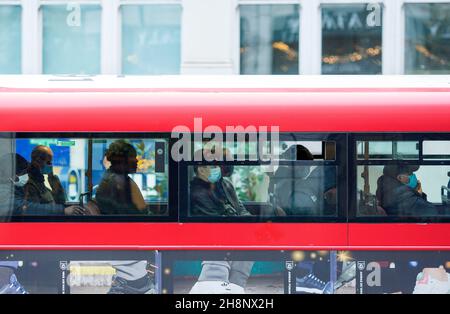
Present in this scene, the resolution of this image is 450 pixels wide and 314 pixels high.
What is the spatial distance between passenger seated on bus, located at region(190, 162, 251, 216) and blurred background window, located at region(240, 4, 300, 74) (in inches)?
216

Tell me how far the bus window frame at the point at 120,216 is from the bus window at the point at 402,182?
6.01 ft

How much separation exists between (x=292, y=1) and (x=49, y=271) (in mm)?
7042

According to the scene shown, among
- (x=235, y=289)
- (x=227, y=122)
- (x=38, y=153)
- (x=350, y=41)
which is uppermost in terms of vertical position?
(x=350, y=41)

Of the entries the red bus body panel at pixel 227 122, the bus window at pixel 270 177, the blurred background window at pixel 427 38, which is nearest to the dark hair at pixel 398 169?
the red bus body panel at pixel 227 122

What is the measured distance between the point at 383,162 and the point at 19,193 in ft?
11.9

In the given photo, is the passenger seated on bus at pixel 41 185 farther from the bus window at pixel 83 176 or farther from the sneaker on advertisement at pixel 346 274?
the sneaker on advertisement at pixel 346 274

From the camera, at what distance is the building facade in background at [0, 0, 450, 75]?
13.1 metres

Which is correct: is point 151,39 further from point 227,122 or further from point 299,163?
point 299,163

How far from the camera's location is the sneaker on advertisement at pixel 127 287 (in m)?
7.96

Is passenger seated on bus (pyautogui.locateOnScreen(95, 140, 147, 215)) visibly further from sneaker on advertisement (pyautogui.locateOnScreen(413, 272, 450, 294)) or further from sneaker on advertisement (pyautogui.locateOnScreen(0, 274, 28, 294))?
sneaker on advertisement (pyautogui.locateOnScreen(413, 272, 450, 294))

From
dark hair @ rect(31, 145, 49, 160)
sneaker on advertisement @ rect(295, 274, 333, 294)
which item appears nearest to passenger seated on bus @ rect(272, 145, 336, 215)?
sneaker on advertisement @ rect(295, 274, 333, 294)

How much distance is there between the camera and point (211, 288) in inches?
314

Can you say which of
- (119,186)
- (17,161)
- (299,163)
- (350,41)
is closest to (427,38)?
(350,41)
